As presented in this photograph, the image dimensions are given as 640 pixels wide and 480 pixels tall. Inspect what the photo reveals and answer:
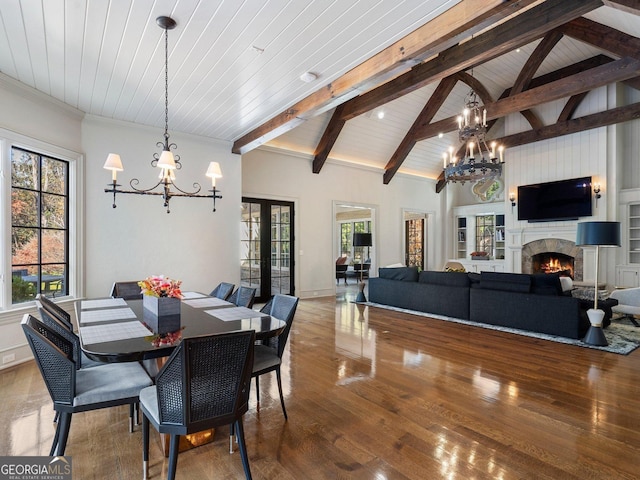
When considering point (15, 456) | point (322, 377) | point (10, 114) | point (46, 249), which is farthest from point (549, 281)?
point (10, 114)

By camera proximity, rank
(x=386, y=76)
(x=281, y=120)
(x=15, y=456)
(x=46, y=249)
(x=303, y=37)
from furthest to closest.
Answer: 1. (x=281, y=120)
2. (x=46, y=249)
3. (x=386, y=76)
4. (x=303, y=37)
5. (x=15, y=456)

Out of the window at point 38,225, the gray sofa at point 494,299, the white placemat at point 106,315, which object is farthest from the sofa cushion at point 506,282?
the window at point 38,225

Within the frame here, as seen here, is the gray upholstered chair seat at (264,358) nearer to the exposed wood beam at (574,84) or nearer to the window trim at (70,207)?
the window trim at (70,207)

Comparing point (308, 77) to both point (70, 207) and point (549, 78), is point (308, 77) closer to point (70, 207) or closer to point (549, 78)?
point (70, 207)

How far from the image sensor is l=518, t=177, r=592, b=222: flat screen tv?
7680 mm

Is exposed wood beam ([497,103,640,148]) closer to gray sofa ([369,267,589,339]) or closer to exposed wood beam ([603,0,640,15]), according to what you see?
gray sofa ([369,267,589,339])

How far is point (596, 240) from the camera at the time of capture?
415cm

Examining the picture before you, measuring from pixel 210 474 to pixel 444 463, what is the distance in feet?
4.54

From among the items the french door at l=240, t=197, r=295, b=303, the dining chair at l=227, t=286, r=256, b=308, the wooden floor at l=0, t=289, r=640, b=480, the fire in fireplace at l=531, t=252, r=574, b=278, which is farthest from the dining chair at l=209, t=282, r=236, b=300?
the fire in fireplace at l=531, t=252, r=574, b=278

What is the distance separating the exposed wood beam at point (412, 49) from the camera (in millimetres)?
2482

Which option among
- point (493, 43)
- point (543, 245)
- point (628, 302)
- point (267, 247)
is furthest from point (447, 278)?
point (543, 245)

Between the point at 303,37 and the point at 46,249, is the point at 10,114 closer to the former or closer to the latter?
the point at 46,249

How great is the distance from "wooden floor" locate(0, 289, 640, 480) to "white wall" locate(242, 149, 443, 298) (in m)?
4.14

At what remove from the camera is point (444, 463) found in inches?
81.5
